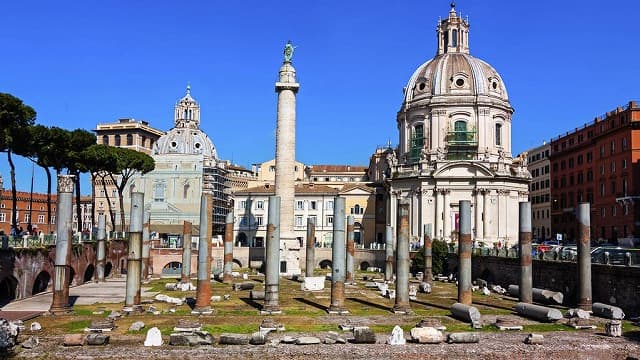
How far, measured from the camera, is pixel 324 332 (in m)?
25.3

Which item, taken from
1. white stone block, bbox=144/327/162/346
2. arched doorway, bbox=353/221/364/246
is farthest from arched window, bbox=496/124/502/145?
white stone block, bbox=144/327/162/346

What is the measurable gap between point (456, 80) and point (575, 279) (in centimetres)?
4438

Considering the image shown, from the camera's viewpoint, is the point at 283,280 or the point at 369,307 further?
the point at 283,280

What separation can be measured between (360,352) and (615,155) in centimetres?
5335

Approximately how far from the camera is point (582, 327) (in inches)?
1033

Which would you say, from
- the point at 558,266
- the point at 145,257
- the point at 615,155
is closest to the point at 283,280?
the point at 145,257

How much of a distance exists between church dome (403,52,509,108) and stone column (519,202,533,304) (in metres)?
42.4

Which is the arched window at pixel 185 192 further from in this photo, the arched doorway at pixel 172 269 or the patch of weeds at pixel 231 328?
the patch of weeds at pixel 231 328

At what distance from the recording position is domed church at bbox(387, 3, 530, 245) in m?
69.9

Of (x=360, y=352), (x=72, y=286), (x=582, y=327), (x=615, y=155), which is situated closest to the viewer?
(x=360, y=352)

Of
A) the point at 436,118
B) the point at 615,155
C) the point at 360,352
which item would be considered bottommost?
the point at 360,352

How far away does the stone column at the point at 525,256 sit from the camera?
3322 centimetres

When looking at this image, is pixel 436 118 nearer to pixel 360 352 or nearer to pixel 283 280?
pixel 283 280

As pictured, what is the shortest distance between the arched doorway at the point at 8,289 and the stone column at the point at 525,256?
26525mm
